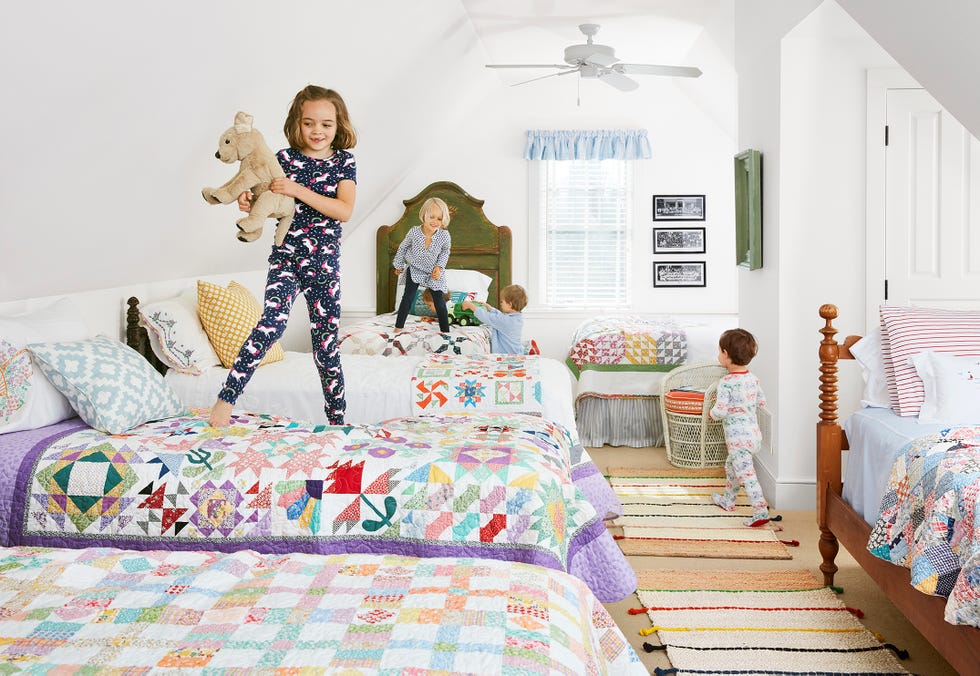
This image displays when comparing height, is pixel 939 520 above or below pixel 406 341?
below

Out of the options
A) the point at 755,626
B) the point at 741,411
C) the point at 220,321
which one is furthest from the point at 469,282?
the point at 755,626

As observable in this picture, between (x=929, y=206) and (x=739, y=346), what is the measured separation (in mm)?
1063

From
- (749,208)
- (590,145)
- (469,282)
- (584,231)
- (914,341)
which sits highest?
(590,145)

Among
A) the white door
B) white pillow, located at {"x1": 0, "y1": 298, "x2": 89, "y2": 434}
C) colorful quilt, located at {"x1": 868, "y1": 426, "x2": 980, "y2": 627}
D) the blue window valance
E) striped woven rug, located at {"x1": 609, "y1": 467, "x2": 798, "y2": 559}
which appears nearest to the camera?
colorful quilt, located at {"x1": 868, "y1": 426, "x2": 980, "y2": 627}

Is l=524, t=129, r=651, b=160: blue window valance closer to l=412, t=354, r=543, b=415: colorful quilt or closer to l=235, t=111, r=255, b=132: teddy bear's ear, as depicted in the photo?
l=412, t=354, r=543, b=415: colorful quilt

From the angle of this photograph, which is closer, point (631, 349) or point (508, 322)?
point (508, 322)

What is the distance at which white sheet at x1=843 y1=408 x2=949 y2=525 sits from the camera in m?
2.51

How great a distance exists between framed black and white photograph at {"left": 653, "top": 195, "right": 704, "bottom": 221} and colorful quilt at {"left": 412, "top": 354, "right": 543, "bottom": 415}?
3347mm

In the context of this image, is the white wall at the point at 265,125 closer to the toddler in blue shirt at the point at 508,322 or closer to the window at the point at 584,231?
the window at the point at 584,231

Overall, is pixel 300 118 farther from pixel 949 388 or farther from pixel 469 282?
pixel 469 282

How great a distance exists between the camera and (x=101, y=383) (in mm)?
2357

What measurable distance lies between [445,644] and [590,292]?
5522 mm

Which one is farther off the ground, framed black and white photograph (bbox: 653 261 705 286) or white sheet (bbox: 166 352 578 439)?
framed black and white photograph (bbox: 653 261 705 286)

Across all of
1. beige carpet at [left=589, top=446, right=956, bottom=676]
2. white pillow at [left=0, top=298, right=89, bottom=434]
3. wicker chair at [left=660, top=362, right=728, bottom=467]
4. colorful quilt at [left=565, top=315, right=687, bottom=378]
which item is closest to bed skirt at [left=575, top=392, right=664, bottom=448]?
colorful quilt at [left=565, top=315, right=687, bottom=378]
